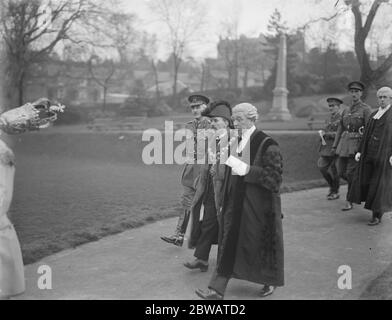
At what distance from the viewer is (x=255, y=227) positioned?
4098 mm

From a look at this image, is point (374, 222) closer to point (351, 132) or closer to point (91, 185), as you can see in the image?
point (351, 132)

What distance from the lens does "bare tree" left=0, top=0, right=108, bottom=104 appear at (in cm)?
1390

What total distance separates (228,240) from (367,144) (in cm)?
370

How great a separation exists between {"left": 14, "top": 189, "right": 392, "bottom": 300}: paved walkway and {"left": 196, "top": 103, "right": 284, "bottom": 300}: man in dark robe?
246 mm

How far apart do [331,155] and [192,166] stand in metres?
4.04

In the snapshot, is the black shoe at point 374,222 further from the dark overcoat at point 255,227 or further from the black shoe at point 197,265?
the dark overcoat at point 255,227

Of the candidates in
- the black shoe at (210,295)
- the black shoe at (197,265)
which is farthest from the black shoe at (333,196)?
the black shoe at (210,295)

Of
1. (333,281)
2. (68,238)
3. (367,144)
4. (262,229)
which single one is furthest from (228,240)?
(367,144)

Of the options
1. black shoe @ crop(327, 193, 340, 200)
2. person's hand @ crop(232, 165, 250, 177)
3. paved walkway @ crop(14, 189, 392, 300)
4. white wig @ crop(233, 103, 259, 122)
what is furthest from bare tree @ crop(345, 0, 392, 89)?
person's hand @ crop(232, 165, 250, 177)

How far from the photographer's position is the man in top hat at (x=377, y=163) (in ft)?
21.8

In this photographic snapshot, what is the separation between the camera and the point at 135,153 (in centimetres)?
1752

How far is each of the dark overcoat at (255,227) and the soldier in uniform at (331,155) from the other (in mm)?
4981

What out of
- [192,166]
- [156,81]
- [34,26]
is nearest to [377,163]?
[192,166]
